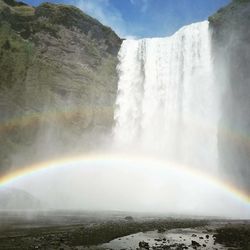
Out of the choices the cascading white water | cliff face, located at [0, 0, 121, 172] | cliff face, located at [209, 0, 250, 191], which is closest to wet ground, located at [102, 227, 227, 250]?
cliff face, located at [209, 0, 250, 191]

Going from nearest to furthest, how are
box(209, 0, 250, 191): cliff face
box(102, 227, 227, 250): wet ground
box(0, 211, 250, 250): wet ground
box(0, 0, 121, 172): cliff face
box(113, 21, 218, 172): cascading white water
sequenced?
box(0, 211, 250, 250): wet ground, box(102, 227, 227, 250): wet ground, box(209, 0, 250, 191): cliff face, box(0, 0, 121, 172): cliff face, box(113, 21, 218, 172): cascading white water

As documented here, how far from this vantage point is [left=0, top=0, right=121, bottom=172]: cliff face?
63.2 m

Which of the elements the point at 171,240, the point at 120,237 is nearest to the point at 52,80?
the point at 120,237

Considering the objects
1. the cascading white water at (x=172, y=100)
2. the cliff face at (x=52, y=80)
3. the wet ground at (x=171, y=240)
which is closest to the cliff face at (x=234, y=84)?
the cascading white water at (x=172, y=100)

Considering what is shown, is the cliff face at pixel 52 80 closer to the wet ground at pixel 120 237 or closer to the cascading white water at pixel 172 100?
the cascading white water at pixel 172 100

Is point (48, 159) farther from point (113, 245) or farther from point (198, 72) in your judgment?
point (113, 245)

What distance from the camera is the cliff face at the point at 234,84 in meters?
60.9

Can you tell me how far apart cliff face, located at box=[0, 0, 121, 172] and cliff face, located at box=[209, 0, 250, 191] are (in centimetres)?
2168

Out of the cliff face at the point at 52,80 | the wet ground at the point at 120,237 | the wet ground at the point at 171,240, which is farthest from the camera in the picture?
the cliff face at the point at 52,80

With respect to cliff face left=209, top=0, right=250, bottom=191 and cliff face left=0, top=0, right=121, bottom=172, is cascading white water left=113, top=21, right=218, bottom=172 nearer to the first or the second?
cliff face left=209, top=0, right=250, bottom=191

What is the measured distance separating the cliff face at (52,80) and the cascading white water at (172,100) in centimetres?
401

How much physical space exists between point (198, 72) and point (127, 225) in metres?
41.2

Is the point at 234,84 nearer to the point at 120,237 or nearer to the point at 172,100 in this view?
the point at 172,100

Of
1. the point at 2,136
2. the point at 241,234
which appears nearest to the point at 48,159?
the point at 2,136
